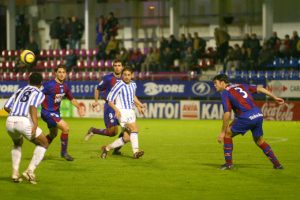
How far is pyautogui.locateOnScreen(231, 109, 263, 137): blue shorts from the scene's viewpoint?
1356cm

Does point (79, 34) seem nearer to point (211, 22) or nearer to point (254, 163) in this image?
point (211, 22)

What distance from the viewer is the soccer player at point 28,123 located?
11.7 metres

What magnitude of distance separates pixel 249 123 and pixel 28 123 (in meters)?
3.97

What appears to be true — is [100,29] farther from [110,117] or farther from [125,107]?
[125,107]

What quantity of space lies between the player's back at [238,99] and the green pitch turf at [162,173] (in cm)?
110

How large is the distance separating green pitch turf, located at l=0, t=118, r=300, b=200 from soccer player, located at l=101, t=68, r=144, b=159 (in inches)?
13.8

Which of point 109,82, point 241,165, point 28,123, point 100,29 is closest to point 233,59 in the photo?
point 100,29

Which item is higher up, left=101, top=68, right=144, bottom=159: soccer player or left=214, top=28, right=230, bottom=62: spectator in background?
left=214, top=28, right=230, bottom=62: spectator in background

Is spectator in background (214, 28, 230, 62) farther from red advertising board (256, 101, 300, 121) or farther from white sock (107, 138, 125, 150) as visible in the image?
white sock (107, 138, 125, 150)

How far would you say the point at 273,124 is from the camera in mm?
26984

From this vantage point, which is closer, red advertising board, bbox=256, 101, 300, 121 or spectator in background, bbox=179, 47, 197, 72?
red advertising board, bbox=256, 101, 300, 121

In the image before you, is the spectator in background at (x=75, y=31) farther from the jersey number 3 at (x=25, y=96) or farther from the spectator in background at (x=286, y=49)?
the jersey number 3 at (x=25, y=96)

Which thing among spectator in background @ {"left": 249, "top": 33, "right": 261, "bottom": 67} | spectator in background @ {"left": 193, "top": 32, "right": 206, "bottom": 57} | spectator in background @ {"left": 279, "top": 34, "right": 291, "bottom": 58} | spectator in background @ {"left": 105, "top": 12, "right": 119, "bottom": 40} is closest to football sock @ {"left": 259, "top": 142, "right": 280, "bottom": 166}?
spectator in background @ {"left": 249, "top": 33, "right": 261, "bottom": 67}

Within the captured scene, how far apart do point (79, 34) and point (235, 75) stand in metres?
11.5
